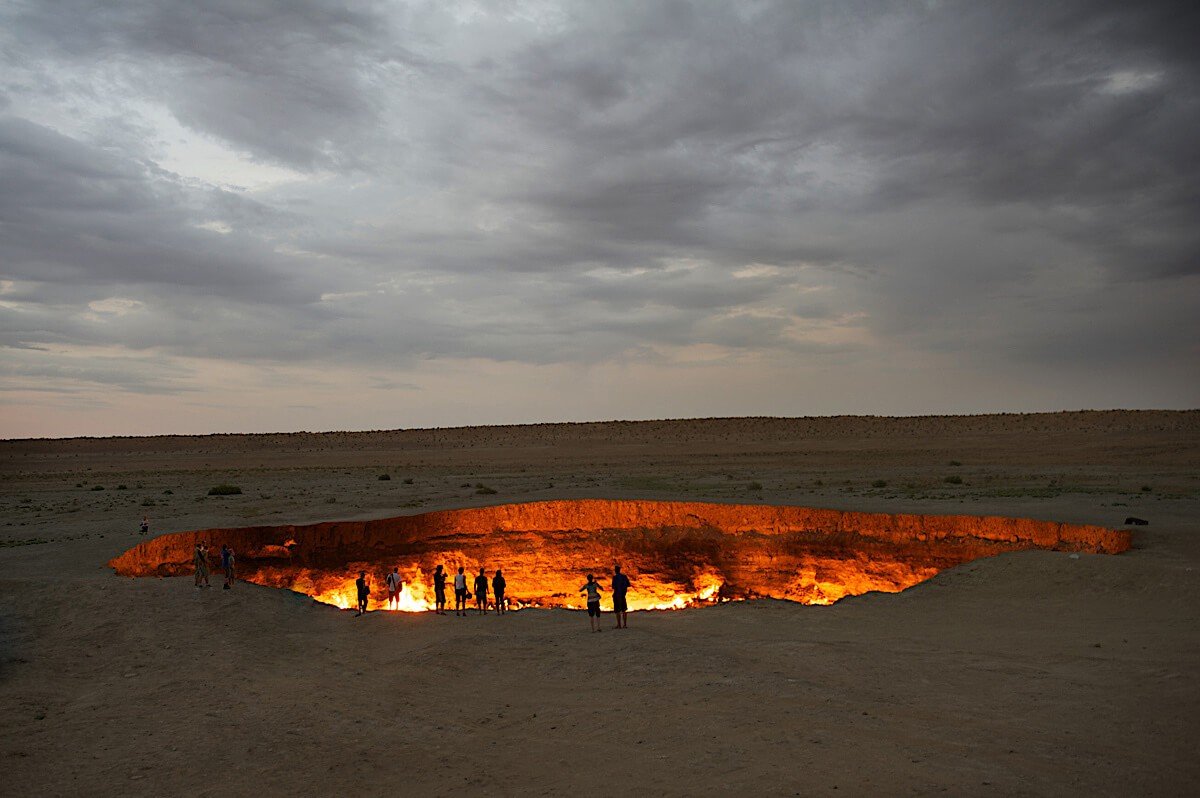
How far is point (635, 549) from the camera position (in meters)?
26.2

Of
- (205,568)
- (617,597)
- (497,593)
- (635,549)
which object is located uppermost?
(205,568)

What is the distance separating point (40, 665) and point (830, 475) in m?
38.8

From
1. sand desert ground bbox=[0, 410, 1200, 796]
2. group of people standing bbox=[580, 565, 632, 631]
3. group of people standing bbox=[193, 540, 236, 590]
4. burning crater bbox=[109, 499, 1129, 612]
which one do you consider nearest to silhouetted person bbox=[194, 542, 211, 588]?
group of people standing bbox=[193, 540, 236, 590]

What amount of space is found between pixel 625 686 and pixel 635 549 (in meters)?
14.5

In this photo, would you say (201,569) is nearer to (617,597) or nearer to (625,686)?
(617,597)

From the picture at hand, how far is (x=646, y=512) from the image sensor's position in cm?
2664

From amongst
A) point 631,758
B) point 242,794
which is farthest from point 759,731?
point 242,794

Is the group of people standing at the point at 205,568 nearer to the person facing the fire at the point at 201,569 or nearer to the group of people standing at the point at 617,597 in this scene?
the person facing the fire at the point at 201,569

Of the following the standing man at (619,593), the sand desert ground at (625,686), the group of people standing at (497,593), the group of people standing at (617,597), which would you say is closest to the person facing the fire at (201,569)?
the sand desert ground at (625,686)

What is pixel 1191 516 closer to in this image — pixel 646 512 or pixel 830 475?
pixel 646 512

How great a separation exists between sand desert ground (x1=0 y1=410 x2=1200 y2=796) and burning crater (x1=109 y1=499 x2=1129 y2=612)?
1.54m

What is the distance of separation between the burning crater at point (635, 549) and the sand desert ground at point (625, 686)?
1537mm

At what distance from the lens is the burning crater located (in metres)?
22.1

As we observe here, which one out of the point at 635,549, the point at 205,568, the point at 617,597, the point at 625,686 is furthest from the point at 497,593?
the point at 635,549
